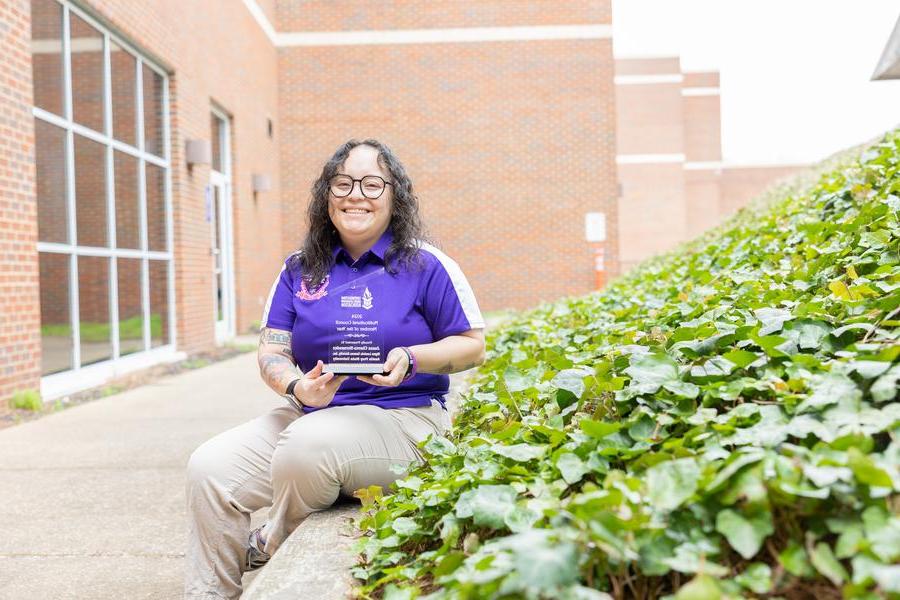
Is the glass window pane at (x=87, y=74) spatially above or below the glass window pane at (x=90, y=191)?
above

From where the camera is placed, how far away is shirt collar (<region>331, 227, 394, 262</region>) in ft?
10.1

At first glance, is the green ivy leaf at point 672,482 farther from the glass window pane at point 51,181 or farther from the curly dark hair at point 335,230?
the glass window pane at point 51,181

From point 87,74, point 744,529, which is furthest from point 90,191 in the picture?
point 744,529

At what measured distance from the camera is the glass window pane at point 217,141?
13.3 meters

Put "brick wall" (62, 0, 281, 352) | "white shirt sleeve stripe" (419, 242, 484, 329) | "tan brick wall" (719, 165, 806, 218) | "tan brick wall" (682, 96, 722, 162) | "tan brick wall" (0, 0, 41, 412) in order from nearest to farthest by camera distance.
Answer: "white shirt sleeve stripe" (419, 242, 484, 329) → "tan brick wall" (0, 0, 41, 412) → "brick wall" (62, 0, 281, 352) → "tan brick wall" (682, 96, 722, 162) → "tan brick wall" (719, 165, 806, 218)

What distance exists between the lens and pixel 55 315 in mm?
7457

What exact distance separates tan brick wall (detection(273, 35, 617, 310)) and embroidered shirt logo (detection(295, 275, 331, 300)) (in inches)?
566

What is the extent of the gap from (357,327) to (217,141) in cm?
1149

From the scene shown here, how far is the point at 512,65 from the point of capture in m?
17.3

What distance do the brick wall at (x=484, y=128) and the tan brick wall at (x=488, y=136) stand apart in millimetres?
21

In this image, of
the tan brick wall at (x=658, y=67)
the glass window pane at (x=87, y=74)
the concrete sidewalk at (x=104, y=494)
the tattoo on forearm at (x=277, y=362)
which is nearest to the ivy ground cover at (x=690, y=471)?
the tattoo on forearm at (x=277, y=362)

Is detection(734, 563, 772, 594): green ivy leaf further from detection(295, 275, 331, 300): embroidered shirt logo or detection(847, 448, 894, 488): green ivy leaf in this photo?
detection(295, 275, 331, 300): embroidered shirt logo

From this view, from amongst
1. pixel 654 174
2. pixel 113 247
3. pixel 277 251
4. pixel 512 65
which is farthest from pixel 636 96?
pixel 113 247

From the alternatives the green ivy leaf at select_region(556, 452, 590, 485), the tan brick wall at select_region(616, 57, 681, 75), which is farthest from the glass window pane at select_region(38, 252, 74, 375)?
the tan brick wall at select_region(616, 57, 681, 75)
